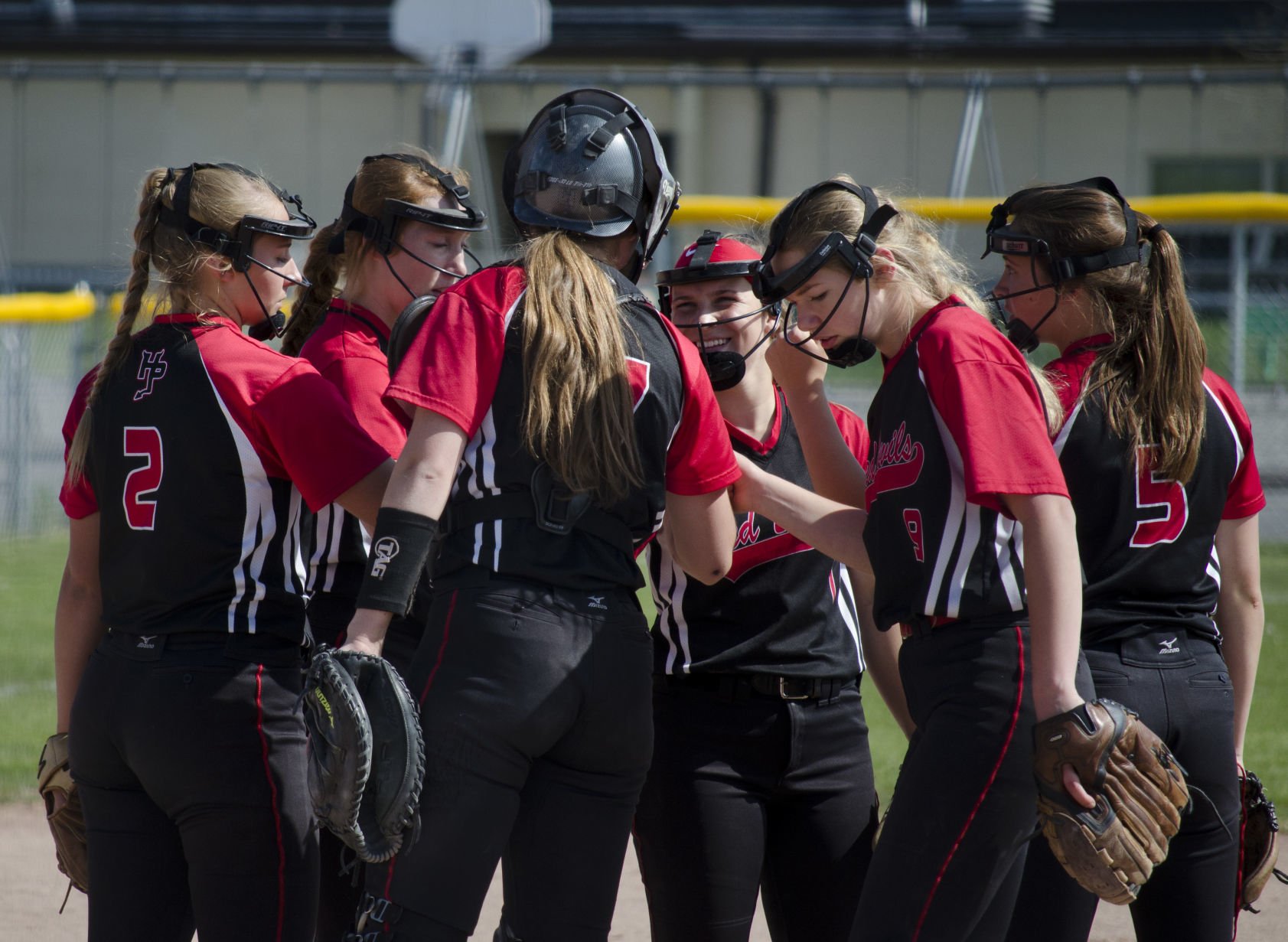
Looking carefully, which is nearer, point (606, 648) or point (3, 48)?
point (606, 648)

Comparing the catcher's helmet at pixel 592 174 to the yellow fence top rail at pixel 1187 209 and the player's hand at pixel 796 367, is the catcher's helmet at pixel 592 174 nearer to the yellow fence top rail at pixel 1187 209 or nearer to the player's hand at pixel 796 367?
the player's hand at pixel 796 367

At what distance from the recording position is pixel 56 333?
13.8 m

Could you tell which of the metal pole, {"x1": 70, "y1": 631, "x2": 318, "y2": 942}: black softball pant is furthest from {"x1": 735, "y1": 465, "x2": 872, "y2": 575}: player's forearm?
the metal pole

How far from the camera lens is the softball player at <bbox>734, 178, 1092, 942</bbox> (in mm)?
2551

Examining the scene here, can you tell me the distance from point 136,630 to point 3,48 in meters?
24.1

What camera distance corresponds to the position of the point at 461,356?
247 cm

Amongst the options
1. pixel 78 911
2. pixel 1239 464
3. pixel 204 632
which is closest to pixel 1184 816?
pixel 1239 464

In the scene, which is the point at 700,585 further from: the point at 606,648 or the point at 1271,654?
the point at 1271,654

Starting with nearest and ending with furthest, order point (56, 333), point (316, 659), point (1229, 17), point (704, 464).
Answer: point (316, 659) → point (704, 464) → point (56, 333) → point (1229, 17)

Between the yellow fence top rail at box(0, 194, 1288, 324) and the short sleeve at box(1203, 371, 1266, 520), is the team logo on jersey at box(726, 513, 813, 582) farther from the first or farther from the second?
the yellow fence top rail at box(0, 194, 1288, 324)

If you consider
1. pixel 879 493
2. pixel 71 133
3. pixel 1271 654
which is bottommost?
pixel 1271 654

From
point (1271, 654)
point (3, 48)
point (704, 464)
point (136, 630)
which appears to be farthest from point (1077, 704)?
point (3, 48)

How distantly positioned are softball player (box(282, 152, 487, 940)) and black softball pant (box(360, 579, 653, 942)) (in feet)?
2.95

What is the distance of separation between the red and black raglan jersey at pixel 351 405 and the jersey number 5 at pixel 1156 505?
1.60 m
